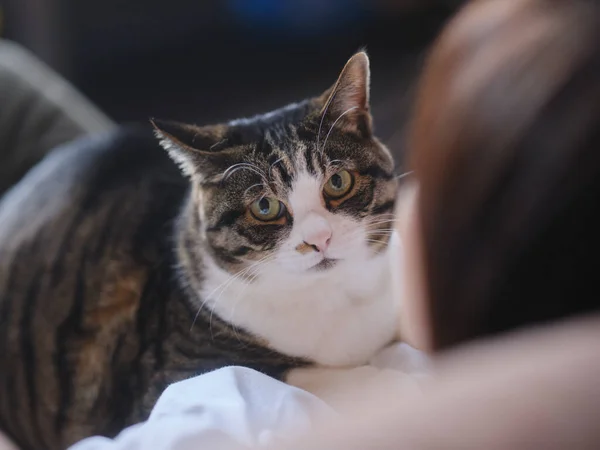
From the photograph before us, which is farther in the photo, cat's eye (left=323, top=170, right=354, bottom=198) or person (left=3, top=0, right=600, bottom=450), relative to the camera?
cat's eye (left=323, top=170, right=354, bottom=198)

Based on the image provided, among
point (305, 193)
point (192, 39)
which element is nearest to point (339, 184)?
point (305, 193)

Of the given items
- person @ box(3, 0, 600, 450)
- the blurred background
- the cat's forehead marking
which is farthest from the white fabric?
the blurred background

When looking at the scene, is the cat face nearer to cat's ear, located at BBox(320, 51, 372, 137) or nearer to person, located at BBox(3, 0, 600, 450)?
cat's ear, located at BBox(320, 51, 372, 137)

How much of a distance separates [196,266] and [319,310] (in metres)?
0.18

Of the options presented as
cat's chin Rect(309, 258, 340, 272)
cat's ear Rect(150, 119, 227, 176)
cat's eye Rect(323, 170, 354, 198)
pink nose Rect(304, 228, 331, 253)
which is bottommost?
cat's chin Rect(309, 258, 340, 272)

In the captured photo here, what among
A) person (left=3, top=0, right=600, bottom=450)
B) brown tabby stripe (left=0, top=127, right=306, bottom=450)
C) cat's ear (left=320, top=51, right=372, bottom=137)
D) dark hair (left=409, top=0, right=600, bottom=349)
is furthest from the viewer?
brown tabby stripe (left=0, top=127, right=306, bottom=450)

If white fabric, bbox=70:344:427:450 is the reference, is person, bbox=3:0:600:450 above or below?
above

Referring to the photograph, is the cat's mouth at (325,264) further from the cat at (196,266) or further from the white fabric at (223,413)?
the white fabric at (223,413)

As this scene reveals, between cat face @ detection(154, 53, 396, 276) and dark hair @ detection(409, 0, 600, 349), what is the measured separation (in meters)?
0.17

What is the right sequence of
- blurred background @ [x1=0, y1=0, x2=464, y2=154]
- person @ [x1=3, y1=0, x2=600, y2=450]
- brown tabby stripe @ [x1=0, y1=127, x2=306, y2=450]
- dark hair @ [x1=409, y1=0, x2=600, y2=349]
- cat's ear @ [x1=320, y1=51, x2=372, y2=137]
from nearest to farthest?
1. person @ [x1=3, y1=0, x2=600, y2=450]
2. dark hair @ [x1=409, y1=0, x2=600, y2=349]
3. cat's ear @ [x1=320, y1=51, x2=372, y2=137]
4. brown tabby stripe @ [x1=0, y1=127, x2=306, y2=450]
5. blurred background @ [x1=0, y1=0, x2=464, y2=154]

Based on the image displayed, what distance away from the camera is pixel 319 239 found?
770 mm

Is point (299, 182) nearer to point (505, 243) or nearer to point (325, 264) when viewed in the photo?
point (325, 264)

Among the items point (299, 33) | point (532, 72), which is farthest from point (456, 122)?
point (299, 33)

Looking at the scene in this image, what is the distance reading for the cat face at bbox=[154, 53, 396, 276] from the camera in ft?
2.54
